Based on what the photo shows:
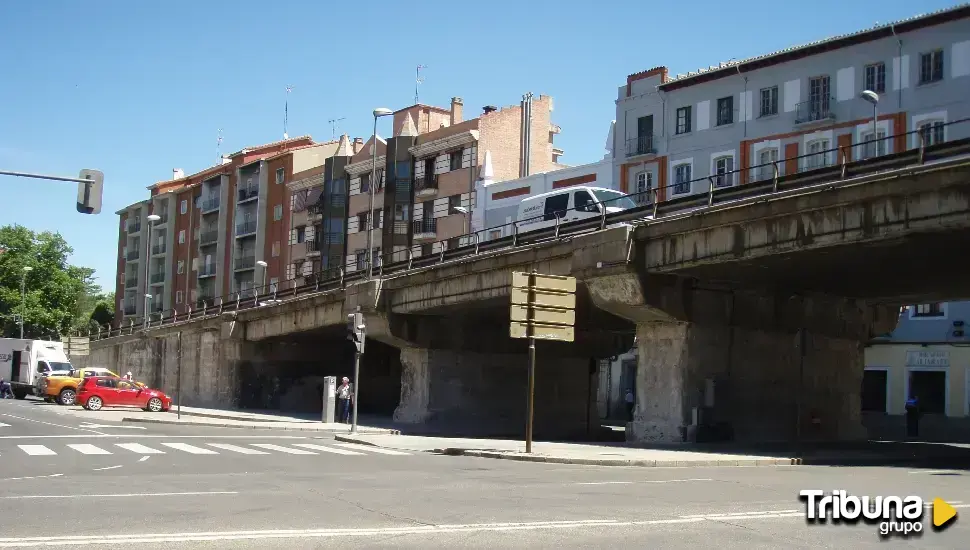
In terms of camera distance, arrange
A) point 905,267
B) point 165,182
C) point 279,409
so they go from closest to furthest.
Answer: point 905,267, point 279,409, point 165,182

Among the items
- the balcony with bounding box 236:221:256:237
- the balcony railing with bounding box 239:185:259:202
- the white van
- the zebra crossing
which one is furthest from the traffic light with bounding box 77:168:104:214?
the balcony railing with bounding box 239:185:259:202

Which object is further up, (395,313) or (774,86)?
(774,86)

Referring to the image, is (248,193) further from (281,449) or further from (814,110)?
(281,449)

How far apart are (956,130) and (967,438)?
A: 476 inches

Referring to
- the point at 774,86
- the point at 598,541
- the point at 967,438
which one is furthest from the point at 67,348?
the point at 598,541

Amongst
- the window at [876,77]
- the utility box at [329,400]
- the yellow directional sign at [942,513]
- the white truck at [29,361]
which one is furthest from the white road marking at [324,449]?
the white truck at [29,361]

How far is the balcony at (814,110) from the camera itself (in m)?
45.5

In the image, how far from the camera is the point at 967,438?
4144 cm

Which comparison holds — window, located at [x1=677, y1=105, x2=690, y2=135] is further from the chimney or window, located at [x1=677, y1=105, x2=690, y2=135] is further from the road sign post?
the road sign post

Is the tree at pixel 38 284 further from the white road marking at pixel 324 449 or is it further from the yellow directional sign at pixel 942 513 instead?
the yellow directional sign at pixel 942 513

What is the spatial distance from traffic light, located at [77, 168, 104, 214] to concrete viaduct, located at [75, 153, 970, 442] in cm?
1199

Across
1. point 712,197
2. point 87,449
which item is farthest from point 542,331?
point 87,449

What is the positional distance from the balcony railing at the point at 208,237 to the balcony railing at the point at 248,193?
17.1ft

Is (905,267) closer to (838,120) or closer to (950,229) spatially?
(950,229)
